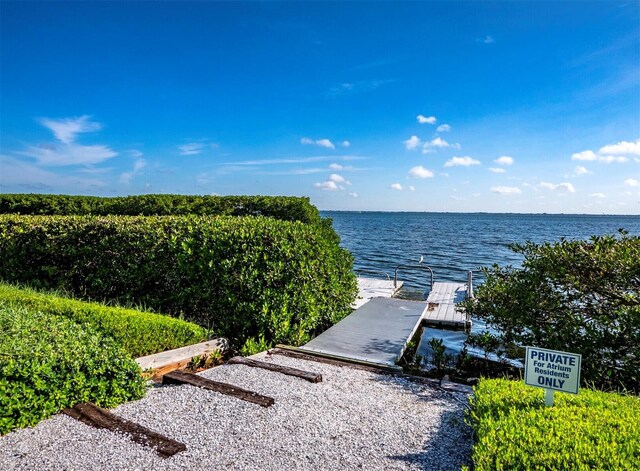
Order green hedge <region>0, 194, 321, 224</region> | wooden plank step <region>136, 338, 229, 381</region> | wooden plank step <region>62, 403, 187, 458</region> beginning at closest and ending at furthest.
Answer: wooden plank step <region>62, 403, 187, 458</region> → wooden plank step <region>136, 338, 229, 381</region> → green hedge <region>0, 194, 321, 224</region>

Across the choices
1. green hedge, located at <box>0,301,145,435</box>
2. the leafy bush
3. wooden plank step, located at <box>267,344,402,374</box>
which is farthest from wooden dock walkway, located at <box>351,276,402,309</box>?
green hedge, located at <box>0,301,145,435</box>

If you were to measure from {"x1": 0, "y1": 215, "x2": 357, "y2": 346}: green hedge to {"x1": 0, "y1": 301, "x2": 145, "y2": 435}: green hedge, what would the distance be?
2.42 meters

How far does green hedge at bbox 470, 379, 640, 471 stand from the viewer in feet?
8.41

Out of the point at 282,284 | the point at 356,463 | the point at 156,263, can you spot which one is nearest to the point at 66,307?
the point at 156,263

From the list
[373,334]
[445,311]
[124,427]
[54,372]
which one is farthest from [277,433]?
[445,311]

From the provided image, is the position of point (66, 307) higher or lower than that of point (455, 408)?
higher

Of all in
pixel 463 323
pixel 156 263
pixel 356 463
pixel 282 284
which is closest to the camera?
pixel 356 463

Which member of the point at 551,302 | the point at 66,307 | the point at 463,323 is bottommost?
the point at 463,323

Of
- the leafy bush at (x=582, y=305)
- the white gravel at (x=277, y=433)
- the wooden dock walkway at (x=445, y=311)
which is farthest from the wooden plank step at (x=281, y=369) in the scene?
the wooden dock walkway at (x=445, y=311)

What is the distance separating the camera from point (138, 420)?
11.8 ft

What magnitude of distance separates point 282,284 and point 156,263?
2718 mm

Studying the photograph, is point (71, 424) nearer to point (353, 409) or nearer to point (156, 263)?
point (353, 409)

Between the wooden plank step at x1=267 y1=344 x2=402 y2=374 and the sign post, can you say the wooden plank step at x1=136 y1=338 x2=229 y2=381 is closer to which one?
the wooden plank step at x1=267 y1=344 x2=402 y2=374

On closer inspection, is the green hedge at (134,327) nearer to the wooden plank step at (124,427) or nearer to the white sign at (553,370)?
the wooden plank step at (124,427)
